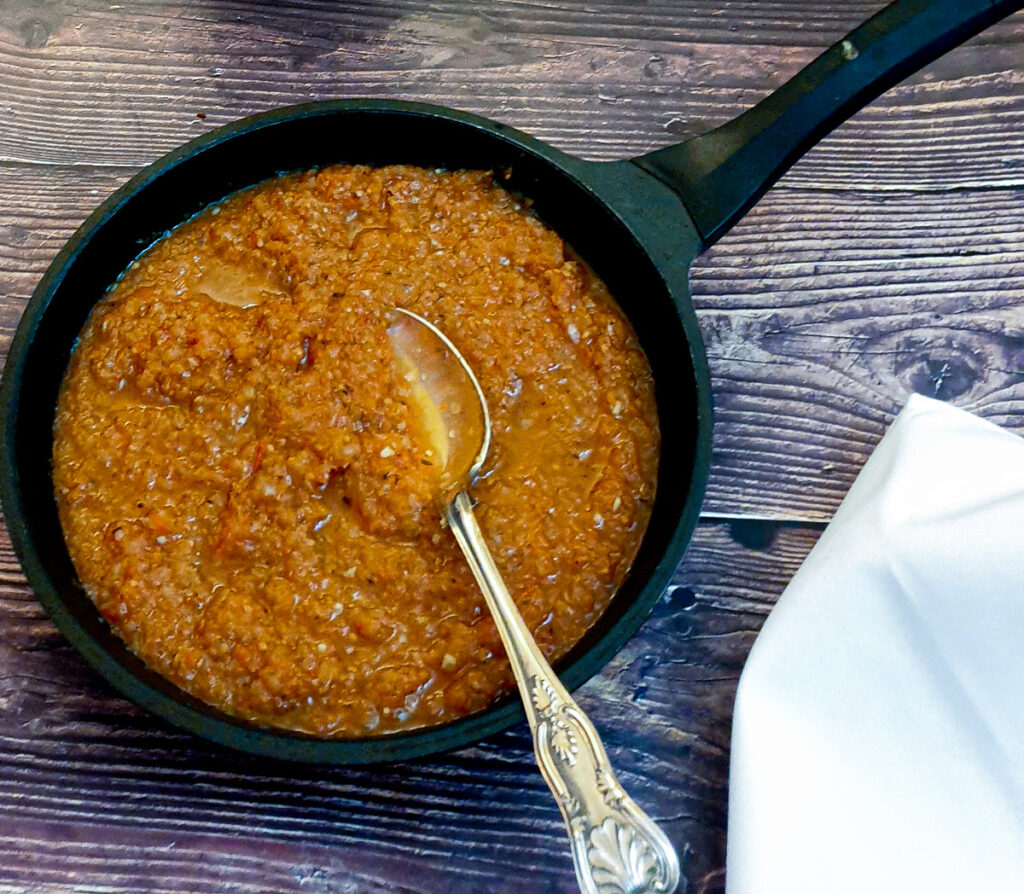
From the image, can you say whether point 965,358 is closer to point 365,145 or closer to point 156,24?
point 365,145

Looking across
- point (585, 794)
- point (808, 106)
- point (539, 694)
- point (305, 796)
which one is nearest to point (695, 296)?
point (808, 106)

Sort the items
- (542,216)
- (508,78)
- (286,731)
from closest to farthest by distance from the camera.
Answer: (286,731) < (542,216) < (508,78)

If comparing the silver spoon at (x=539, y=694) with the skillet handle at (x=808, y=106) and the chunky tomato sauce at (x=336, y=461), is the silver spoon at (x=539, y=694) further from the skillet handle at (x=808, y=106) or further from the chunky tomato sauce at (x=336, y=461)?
the skillet handle at (x=808, y=106)

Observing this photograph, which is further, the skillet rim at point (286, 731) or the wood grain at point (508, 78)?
the wood grain at point (508, 78)

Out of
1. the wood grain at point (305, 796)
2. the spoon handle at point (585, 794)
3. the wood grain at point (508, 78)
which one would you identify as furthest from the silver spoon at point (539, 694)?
the wood grain at point (508, 78)

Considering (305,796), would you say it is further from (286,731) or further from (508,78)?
(508,78)

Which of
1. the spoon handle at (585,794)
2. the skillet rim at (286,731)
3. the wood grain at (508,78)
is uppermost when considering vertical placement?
the wood grain at (508,78)

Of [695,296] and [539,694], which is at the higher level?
[695,296]
